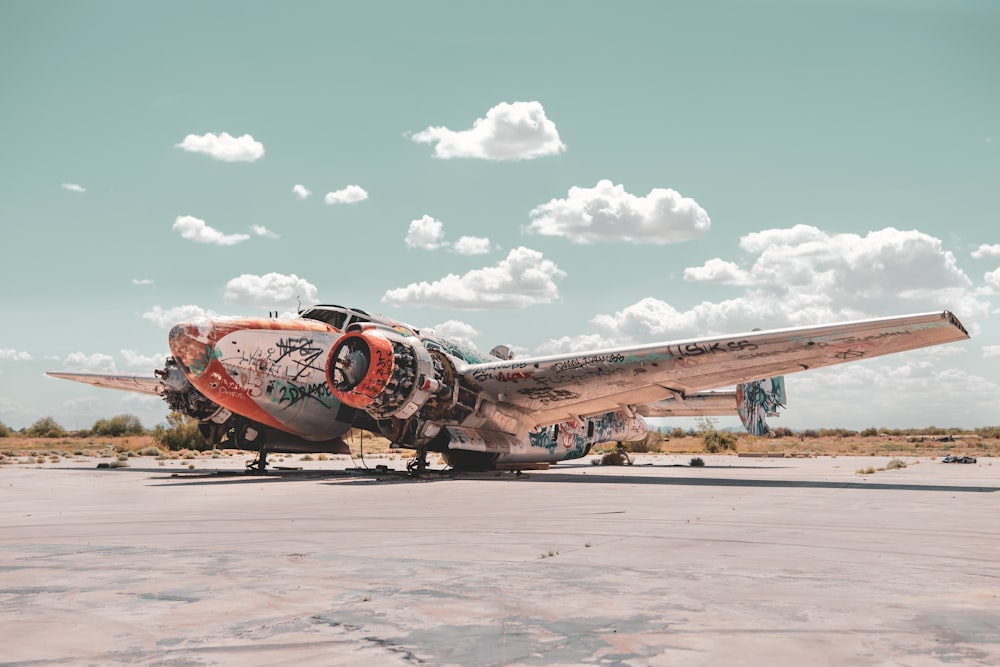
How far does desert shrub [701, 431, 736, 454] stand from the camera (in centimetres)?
5997

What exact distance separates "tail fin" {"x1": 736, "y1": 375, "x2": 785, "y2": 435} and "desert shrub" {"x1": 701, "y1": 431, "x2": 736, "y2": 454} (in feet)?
70.4

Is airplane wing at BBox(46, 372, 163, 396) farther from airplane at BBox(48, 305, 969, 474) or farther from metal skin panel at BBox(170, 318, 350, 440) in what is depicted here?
metal skin panel at BBox(170, 318, 350, 440)

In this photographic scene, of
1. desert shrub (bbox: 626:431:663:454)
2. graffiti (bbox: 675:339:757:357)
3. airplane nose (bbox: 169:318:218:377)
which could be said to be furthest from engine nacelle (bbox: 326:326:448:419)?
desert shrub (bbox: 626:431:663:454)

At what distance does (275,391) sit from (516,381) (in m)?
6.72

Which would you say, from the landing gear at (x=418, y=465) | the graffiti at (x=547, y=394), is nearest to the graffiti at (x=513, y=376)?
the graffiti at (x=547, y=394)

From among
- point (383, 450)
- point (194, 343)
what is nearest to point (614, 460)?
point (194, 343)

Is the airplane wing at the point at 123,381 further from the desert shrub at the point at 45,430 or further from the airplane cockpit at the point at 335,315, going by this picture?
the desert shrub at the point at 45,430

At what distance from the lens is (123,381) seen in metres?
34.0

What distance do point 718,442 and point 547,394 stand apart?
4133cm

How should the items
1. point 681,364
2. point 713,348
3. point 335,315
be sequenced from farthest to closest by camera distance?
point 335,315, point 681,364, point 713,348

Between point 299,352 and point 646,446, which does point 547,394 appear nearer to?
point 299,352

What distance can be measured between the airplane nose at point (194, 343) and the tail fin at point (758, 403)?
2197cm

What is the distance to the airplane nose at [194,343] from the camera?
22047 mm

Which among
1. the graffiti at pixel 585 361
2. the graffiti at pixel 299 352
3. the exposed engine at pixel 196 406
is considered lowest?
the exposed engine at pixel 196 406
